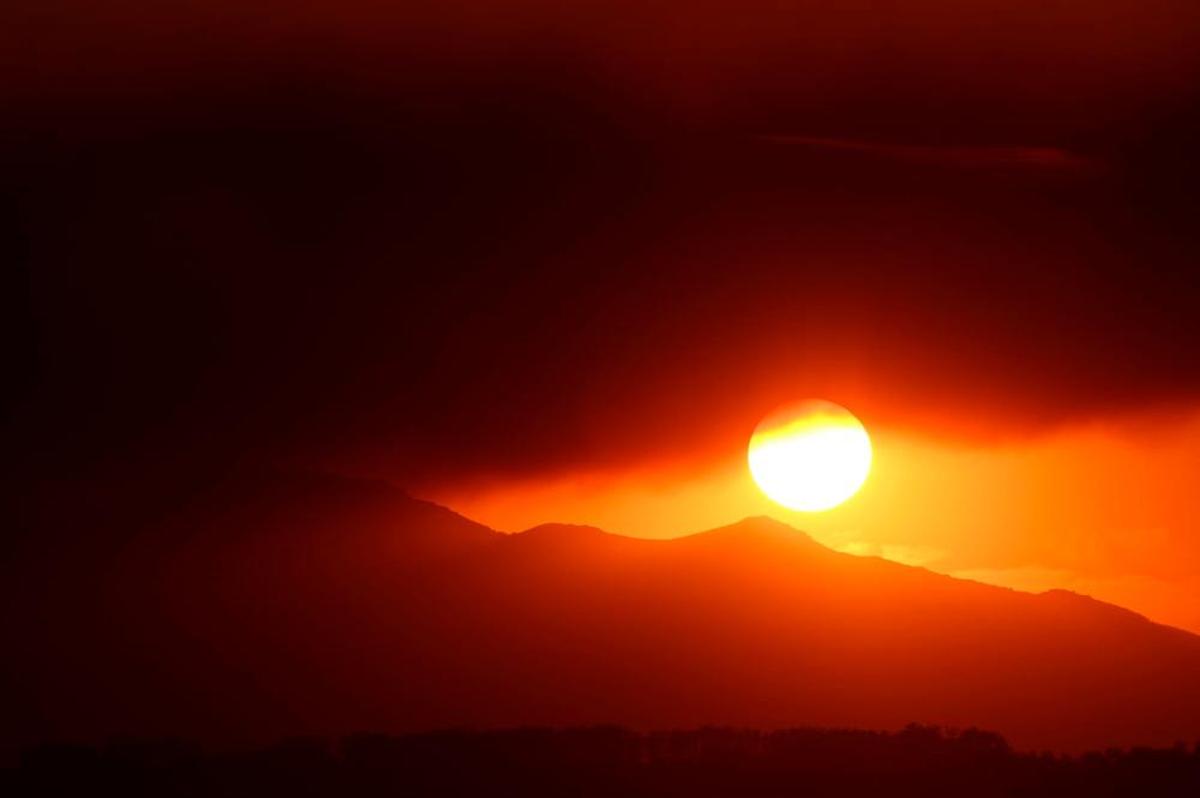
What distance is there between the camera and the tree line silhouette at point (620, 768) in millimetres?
37406

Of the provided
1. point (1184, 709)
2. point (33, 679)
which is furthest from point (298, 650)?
point (1184, 709)

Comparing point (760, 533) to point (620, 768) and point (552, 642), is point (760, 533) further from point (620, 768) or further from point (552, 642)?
point (620, 768)

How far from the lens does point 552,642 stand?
92250 mm

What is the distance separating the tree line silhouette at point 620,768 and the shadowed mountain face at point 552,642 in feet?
92.7

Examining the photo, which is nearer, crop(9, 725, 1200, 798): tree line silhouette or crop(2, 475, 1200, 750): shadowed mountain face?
crop(9, 725, 1200, 798): tree line silhouette

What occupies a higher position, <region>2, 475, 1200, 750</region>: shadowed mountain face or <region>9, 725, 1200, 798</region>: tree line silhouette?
<region>2, 475, 1200, 750</region>: shadowed mountain face

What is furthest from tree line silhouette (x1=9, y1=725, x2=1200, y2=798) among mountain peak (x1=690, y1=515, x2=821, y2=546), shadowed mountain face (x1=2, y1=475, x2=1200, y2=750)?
mountain peak (x1=690, y1=515, x2=821, y2=546)

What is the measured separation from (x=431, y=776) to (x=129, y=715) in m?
49.2

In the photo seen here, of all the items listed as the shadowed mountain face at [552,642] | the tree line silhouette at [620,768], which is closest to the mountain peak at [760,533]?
the shadowed mountain face at [552,642]

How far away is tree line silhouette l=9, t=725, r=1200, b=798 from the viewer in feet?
123

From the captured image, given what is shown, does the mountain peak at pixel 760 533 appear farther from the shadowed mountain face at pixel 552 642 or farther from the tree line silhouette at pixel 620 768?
the tree line silhouette at pixel 620 768

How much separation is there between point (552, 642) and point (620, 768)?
167ft

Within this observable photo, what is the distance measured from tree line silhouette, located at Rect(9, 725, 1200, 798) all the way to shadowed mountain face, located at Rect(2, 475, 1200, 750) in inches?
1112

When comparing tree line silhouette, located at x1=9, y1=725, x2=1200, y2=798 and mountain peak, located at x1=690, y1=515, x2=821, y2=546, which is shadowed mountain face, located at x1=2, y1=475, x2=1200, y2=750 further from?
tree line silhouette, located at x1=9, y1=725, x2=1200, y2=798
